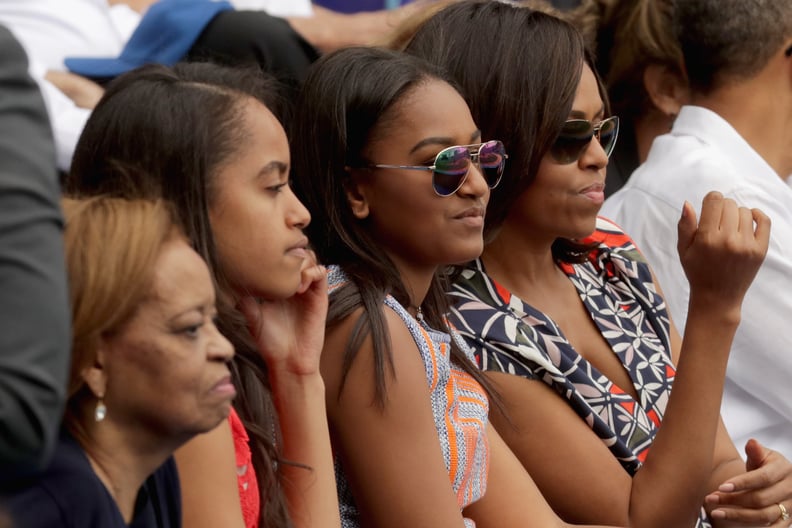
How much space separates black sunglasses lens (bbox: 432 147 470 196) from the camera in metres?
2.32

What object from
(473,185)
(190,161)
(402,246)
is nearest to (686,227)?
(473,185)

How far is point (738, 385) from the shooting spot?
10.8 ft

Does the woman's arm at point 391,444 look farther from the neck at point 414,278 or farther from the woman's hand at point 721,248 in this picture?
the woman's hand at point 721,248

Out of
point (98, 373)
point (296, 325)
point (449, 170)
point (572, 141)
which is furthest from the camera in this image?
point (572, 141)

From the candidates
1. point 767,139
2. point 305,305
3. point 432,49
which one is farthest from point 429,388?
point 767,139

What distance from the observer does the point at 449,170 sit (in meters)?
2.32

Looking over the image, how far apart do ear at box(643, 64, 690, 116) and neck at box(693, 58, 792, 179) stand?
0.35 meters

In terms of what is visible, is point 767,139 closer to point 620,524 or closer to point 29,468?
point 620,524

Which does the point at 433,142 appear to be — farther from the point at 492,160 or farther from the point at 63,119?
the point at 63,119

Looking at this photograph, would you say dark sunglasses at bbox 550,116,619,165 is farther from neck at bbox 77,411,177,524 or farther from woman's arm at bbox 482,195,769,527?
neck at bbox 77,411,177,524

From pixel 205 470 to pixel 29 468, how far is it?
0.57 m

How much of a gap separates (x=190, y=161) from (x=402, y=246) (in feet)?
1.88

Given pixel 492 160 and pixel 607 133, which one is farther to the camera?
pixel 607 133

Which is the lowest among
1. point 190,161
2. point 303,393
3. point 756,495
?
point 756,495
